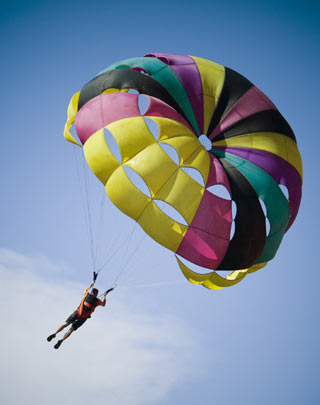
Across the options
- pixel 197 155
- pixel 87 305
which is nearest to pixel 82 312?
pixel 87 305

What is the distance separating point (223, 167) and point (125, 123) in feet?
7.42

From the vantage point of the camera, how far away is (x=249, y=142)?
8.96 metres

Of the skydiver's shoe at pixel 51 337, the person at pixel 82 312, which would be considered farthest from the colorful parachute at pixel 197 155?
the skydiver's shoe at pixel 51 337

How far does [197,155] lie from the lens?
7.86m

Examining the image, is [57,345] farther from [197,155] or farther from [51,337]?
[197,155]

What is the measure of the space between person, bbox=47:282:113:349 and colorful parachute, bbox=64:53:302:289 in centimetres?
167

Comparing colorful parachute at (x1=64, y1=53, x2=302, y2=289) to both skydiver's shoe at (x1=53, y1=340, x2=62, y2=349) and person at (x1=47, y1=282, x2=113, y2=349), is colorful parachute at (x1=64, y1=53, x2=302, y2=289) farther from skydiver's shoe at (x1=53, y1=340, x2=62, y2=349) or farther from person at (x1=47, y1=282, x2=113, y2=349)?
skydiver's shoe at (x1=53, y1=340, x2=62, y2=349)

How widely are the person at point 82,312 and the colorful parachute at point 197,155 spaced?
1673 mm

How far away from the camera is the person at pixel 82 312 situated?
25.4ft

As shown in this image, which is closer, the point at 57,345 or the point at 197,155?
the point at 57,345

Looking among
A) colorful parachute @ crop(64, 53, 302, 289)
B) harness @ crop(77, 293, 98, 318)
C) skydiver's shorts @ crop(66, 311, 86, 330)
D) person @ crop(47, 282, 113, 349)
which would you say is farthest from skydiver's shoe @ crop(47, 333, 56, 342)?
colorful parachute @ crop(64, 53, 302, 289)

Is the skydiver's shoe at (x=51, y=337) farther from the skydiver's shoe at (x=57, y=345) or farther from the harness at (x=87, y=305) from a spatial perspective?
the harness at (x=87, y=305)

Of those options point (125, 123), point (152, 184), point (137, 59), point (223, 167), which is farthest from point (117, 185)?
point (137, 59)

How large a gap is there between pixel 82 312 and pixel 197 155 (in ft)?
12.1
